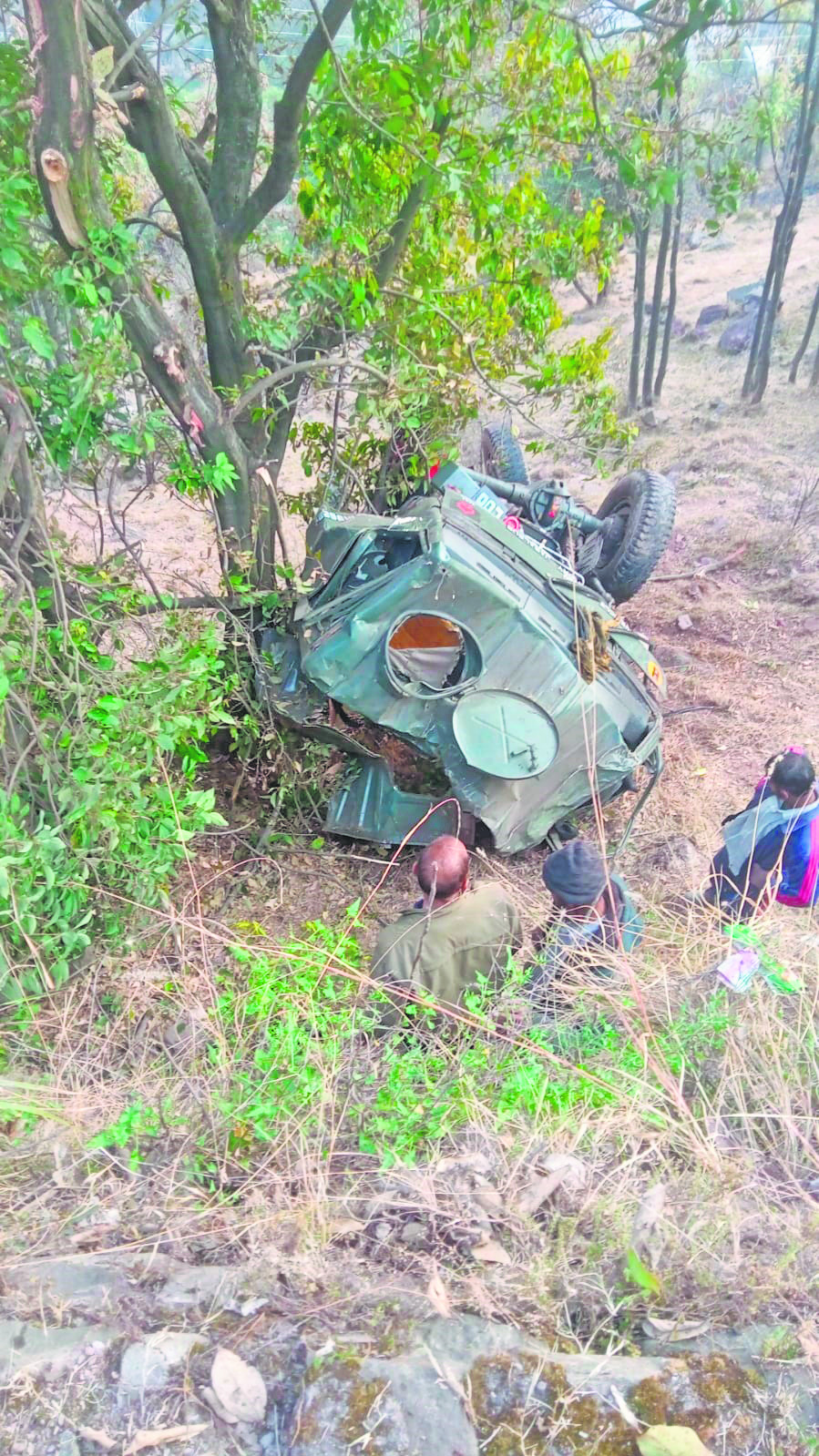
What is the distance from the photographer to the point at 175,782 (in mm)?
3861

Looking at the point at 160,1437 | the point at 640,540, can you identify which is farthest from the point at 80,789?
the point at 640,540

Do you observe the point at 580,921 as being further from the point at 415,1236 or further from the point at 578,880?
the point at 415,1236

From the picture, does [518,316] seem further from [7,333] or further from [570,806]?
[7,333]

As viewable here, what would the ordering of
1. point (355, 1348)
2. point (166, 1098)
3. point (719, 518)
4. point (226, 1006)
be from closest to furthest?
point (355, 1348) < point (166, 1098) < point (226, 1006) < point (719, 518)

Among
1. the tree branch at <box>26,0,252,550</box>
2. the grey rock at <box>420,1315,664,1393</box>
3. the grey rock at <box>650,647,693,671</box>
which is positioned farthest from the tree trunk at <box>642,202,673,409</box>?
the grey rock at <box>420,1315,664,1393</box>

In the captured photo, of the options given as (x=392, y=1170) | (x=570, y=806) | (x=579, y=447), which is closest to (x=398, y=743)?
(x=570, y=806)

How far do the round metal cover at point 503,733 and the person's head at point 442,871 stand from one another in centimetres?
140

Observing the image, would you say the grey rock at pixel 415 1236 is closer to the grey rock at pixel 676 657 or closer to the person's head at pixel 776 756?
the person's head at pixel 776 756

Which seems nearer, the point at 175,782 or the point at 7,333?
the point at 7,333

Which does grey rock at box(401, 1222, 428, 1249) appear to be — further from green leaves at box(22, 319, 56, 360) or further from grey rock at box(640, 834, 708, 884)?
grey rock at box(640, 834, 708, 884)

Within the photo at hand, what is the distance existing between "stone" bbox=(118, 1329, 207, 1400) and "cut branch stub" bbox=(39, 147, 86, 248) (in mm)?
3438

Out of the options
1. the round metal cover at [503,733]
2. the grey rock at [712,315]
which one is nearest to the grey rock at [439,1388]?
the round metal cover at [503,733]

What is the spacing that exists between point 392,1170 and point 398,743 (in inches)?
137

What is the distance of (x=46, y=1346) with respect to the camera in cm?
156
